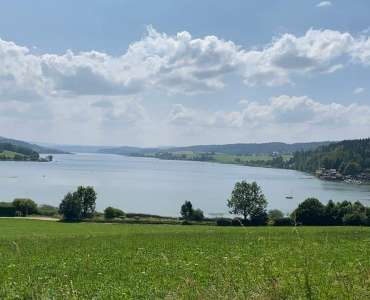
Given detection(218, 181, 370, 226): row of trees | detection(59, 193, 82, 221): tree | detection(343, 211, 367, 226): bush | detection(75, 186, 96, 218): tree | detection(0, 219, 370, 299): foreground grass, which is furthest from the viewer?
detection(75, 186, 96, 218): tree

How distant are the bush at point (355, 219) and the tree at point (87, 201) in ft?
136

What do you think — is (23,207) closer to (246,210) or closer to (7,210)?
(7,210)

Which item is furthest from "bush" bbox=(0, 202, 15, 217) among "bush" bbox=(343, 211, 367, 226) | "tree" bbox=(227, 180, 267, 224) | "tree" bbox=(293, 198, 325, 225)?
"bush" bbox=(343, 211, 367, 226)

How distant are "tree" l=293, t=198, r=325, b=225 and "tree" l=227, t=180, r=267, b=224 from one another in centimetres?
1161

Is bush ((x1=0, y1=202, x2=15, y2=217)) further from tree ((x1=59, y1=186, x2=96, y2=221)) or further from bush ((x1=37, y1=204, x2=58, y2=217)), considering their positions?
tree ((x1=59, y1=186, x2=96, y2=221))

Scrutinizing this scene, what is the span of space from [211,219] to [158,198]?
1504 inches

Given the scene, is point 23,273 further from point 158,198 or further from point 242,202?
point 158,198

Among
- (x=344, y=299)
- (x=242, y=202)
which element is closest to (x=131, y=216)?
(x=242, y=202)

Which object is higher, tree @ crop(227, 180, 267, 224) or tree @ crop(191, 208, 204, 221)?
tree @ crop(227, 180, 267, 224)

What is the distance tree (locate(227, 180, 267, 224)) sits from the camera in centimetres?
8238

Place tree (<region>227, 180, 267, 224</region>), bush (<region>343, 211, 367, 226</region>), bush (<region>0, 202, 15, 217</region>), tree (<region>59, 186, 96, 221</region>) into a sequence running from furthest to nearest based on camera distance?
bush (<region>0, 202, 15, 217</region>) < tree (<region>227, 180, 267, 224</region>) < tree (<region>59, 186, 96, 221</region>) < bush (<region>343, 211, 367, 226</region>)

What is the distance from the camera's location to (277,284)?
6.98 m

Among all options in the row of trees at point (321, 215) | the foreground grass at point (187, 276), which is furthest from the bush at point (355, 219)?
the foreground grass at point (187, 276)

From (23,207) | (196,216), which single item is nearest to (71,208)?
(23,207)
